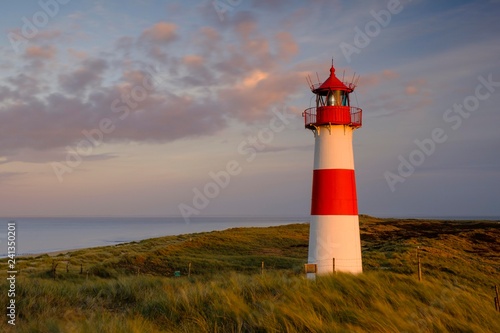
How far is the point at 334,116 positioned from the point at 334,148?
104 centimetres

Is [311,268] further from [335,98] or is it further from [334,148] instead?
[335,98]

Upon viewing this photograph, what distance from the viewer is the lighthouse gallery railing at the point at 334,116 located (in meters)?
15.1

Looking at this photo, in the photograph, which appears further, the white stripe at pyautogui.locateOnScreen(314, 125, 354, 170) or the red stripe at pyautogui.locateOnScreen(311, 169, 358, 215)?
the white stripe at pyautogui.locateOnScreen(314, 125, 354, 170)

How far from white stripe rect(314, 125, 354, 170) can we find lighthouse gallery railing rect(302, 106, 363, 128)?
7.8 inches

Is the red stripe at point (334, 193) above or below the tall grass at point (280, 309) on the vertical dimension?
above

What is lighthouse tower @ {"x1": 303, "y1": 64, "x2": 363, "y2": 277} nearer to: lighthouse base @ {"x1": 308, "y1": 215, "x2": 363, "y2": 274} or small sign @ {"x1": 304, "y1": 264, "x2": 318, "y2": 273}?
lighthouse base @ {"x1": 308, "y1": 215, "x2": 363, "y2": 274}

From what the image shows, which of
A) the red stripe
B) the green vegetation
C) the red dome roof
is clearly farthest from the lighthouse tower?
the green vegetation

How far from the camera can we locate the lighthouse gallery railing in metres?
15.1

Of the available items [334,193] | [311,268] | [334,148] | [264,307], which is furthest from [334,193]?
[264,307]

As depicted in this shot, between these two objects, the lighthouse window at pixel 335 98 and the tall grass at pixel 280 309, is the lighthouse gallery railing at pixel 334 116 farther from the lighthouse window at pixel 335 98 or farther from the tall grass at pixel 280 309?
the tall grass at pixel 280 309

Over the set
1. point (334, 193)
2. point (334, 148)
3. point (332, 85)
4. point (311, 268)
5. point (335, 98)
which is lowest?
point (311, 268)

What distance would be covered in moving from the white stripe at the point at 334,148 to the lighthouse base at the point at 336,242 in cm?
167

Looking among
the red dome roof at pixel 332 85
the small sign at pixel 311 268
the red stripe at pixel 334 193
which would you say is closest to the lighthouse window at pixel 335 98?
the red dome roof at pixel 332 85

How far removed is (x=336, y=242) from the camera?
14938mm
